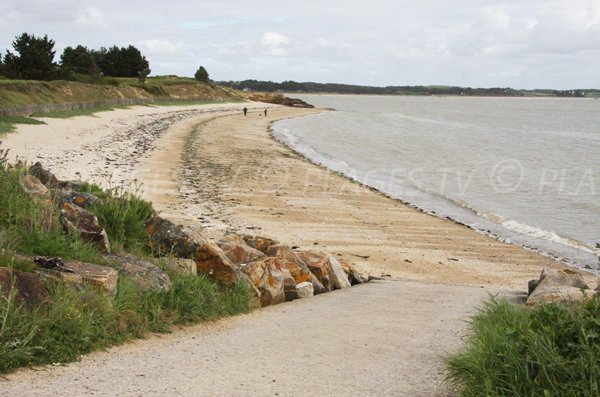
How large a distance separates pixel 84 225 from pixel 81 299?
73.4 inches

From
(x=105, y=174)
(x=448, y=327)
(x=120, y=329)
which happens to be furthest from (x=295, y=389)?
(x=105, y=174)

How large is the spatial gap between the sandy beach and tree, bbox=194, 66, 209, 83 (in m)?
84.9

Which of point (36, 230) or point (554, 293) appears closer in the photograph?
point (36, 230)

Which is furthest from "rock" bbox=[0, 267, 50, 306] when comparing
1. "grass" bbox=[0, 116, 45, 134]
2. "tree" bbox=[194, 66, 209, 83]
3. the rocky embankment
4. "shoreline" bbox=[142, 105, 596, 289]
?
"tree" bbox=[194, 66, 209, 83]

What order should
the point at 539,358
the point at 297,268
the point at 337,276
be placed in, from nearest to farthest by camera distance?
the point at 539,358 → the point at 297,268 → the point at 337,276

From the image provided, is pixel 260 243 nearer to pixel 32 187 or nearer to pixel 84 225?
pixel 84 225

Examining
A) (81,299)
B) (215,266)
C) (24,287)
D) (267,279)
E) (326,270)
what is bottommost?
(326,270)

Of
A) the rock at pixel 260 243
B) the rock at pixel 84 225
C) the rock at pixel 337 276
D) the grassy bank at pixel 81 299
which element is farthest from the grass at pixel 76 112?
the rock at pixel 84 225

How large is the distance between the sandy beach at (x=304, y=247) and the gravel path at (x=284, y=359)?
20mm

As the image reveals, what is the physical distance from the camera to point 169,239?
8086 mm

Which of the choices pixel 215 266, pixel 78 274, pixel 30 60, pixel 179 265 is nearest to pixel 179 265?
pixel 179 265

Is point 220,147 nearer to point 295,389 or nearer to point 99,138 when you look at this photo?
point 99,138

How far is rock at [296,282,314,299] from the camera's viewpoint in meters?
8.42

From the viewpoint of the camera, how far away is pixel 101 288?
5945mm
